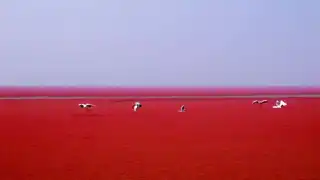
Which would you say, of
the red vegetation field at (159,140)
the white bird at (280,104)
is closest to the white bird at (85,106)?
the red vegetation field at (159,140)

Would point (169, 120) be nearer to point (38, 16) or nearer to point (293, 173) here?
point (293, 173)

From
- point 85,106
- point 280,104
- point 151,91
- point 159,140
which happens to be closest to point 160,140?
point 159,140

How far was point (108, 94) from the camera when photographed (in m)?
2.00

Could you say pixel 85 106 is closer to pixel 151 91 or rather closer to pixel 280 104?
pixel 151 91

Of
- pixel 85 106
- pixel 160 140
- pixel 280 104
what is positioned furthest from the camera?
pixel 280 104

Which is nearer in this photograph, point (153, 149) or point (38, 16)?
point (153, 149)

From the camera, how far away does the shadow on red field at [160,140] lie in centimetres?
149

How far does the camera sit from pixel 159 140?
1.82 m

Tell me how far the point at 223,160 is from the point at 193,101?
20.6 inches

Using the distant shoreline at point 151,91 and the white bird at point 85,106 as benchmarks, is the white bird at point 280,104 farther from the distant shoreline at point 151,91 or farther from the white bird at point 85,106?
the white bird at point 85,106

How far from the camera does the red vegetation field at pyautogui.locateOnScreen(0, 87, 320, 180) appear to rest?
1.49 m

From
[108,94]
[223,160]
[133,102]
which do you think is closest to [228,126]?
[223,160]

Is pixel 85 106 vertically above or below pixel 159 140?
above

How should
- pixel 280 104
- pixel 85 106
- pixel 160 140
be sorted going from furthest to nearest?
1. pixel 280 104
2. pixel 85 106
3. pixel 160 140
